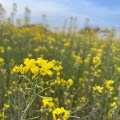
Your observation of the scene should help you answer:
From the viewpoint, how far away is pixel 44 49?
178 inches

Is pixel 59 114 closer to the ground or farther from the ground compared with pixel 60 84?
farther from the ground

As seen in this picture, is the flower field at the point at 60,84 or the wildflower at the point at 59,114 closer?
the wildflower at the point at 59,114

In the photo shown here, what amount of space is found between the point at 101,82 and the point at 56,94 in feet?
2.25

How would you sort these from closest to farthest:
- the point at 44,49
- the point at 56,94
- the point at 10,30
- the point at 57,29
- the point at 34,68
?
1. the point at 34,68
2. the point at 56,94
3. the point at 44,49
4. the point at 10,30
5. the point at 57,29

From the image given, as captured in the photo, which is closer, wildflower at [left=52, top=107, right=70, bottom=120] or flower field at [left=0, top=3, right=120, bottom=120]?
wildflower at [left=52, top=107, right=70, bottom=120]

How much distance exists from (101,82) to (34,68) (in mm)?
2468

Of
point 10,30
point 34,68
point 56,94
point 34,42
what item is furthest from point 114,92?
point 10,30

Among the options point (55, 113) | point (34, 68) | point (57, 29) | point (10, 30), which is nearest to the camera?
point (34, 68)

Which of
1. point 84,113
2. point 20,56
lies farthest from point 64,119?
point 20,56

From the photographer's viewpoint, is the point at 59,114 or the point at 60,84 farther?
the point at 60,84

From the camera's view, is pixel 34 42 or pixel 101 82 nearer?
pixel 101 82

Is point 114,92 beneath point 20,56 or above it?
beneath

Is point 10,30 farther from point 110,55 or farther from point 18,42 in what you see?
point 110,55

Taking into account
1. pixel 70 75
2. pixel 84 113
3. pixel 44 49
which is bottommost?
pixel 84 113
